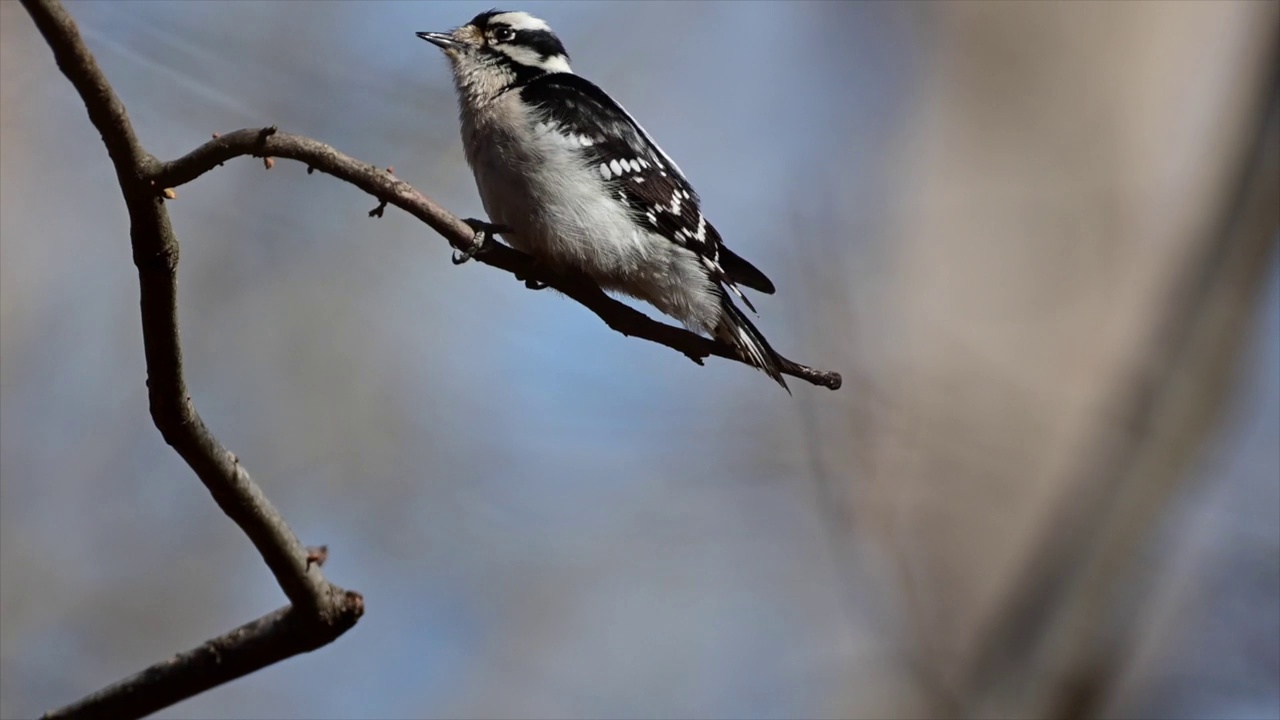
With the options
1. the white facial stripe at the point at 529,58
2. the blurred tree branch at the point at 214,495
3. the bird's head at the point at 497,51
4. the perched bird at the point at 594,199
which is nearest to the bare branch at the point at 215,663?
the blurred tree branch at the point at 214,495

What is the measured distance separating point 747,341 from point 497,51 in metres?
1.85

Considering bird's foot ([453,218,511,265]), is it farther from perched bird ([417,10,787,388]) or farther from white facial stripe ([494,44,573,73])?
white facial stripe ([494,44,573,73])

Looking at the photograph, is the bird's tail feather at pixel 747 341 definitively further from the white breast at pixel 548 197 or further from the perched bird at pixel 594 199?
the white breast at pixel 548 197

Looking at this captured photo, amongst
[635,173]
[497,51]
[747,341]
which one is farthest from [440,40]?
[747,341]

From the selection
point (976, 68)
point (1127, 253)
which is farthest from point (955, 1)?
point (1127, 253)

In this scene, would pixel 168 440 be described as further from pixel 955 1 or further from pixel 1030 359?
pixel 955 1

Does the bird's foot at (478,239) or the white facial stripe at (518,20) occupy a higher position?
the white facial stripe at (518,20)

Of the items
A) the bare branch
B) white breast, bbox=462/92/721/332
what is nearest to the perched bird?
white breast, bbox=462/92/721/332

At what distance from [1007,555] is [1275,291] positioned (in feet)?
13.7

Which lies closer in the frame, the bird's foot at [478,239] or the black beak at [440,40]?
the bird's foot at [478,239]

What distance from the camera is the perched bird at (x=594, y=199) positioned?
13.8ft

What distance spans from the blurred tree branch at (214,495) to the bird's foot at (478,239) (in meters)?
0.98

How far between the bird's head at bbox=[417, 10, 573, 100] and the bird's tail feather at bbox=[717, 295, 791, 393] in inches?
53.1

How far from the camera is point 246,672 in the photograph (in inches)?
107
